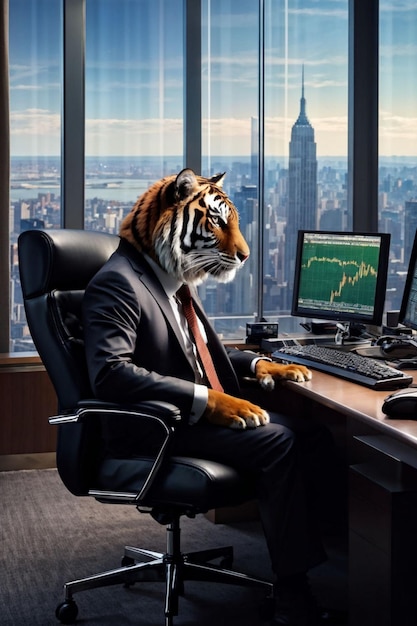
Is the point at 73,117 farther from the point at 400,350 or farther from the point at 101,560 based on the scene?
the point at 101,560

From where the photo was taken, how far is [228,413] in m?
2.53

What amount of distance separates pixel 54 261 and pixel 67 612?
986 mm

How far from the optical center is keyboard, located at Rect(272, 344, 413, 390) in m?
2.65

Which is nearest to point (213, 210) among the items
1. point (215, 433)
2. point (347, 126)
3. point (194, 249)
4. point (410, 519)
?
point (194, 249)

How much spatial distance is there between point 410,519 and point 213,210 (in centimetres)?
111

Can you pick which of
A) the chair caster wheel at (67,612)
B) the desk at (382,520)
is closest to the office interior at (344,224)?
the desk at (382,520)

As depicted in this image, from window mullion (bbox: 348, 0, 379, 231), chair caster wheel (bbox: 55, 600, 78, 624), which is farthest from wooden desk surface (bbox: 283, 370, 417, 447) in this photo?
window mullion (bbox: 348, 0, 379, 231)

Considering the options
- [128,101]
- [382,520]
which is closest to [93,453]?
[382,520]

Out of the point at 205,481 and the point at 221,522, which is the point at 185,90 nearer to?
the point at 221,522

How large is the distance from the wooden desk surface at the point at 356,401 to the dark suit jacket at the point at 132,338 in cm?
37

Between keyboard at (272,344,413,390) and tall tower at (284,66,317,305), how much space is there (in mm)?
1447

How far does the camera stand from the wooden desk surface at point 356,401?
2154 millimetres

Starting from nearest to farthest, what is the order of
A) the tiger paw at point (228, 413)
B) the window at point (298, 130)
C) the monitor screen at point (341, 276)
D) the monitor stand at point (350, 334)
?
the tiger paw at point (228, 413), the monitor screen at point (341, 276), the monitor stand at point (350, 334), the window at point (298, 130)

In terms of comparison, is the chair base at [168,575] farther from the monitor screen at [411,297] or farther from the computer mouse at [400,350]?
the monitor screen at [411,297]
